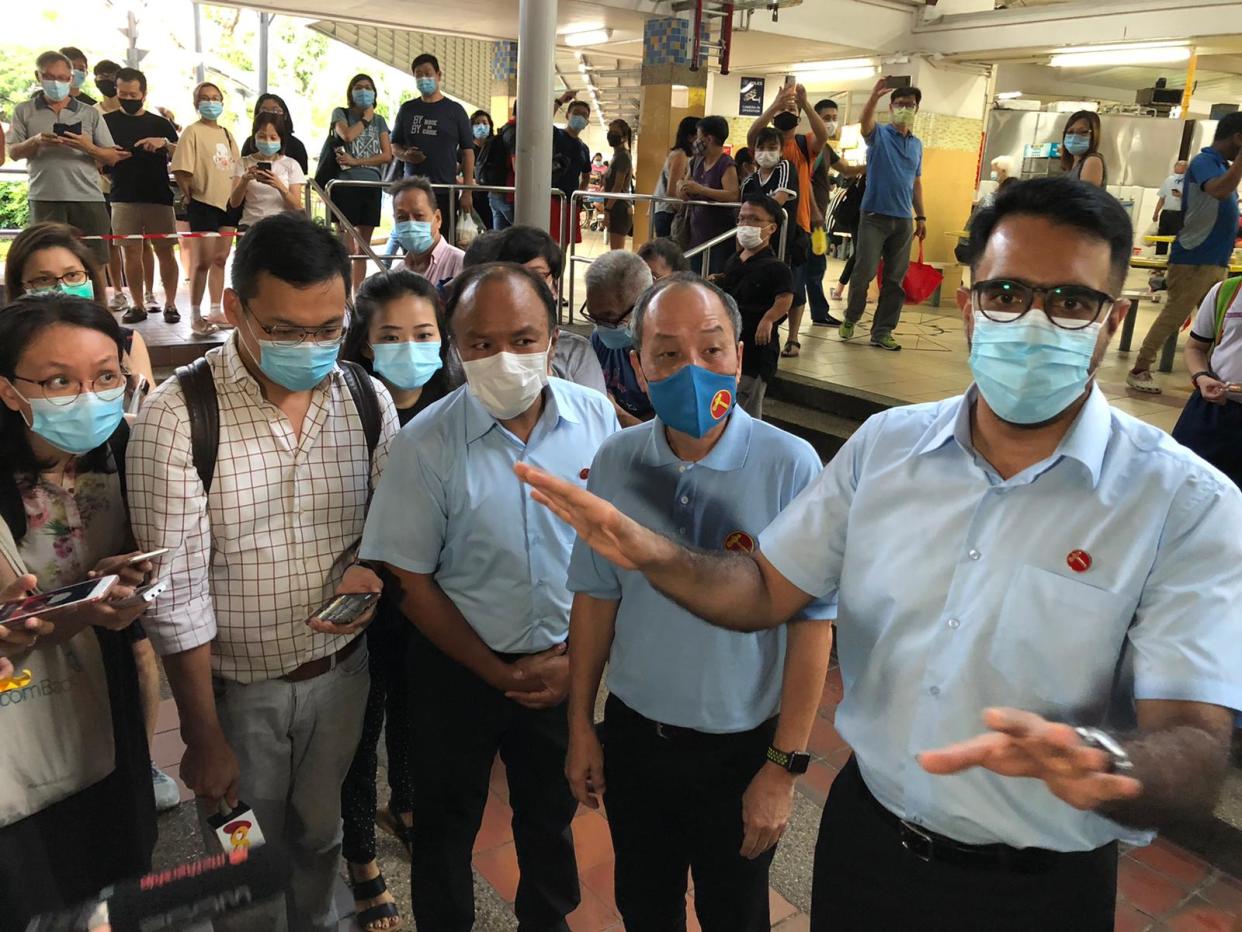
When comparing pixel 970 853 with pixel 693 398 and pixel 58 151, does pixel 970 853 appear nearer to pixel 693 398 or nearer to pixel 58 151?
pixel 693 398

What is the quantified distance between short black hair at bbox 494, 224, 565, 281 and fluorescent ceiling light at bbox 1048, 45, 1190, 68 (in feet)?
28.3

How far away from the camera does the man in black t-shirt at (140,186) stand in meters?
6.30

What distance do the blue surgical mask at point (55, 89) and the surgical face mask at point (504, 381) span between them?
558 centimetres

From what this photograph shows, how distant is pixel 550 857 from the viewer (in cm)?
209

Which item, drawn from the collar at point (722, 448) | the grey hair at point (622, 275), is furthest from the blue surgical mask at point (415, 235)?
the collar at point (722, 448)

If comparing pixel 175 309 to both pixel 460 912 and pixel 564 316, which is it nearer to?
pixel 564 316

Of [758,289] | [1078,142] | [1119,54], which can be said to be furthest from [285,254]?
A: [1119,54]

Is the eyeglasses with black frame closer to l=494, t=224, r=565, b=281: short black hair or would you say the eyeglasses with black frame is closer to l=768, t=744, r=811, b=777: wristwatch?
l=768, t=744, r=811, b=777: wristwatch

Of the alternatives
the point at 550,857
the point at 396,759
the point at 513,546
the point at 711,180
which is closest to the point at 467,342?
the point at 513,546

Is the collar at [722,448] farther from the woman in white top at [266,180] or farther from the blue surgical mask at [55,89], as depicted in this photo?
the blue surgical mask at [55,89]

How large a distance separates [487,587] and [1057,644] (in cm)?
117

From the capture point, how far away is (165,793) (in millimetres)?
2793

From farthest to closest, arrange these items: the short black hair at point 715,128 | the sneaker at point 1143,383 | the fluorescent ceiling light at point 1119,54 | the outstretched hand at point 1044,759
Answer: the fluorescent ceiling light at point 1119,54 < the short black hair at point 715,128 < the sneaker at point 1143,383 < the outstretched hand at point 1044,759

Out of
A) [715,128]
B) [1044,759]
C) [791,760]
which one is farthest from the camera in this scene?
[715,128]
